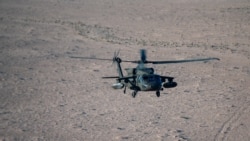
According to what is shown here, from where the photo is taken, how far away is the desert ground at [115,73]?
25.0 metres

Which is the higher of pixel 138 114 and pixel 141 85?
pixel 141 85

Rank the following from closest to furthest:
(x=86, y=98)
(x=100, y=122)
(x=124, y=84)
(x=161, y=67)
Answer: (x=124, y=84) < (x=100, y=122) < (x=86, y=98) < (x=161, y=67)

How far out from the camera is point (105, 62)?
1604 inches

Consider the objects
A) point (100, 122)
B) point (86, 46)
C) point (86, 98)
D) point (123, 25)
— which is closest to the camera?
point (100, 122)

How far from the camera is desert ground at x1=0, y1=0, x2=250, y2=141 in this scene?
25031 millimetres

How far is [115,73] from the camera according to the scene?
120ft

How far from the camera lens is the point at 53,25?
63.2 meters

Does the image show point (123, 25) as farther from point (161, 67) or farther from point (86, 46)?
point (161, 67)

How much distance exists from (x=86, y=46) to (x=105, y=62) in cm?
905

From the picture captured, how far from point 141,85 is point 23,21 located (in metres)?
51.3

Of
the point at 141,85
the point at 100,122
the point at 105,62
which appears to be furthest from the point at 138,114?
the point at 105,62

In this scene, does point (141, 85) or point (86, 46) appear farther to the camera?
point (86, 46)

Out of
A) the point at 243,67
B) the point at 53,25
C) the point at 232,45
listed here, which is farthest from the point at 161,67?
the point at 53,25

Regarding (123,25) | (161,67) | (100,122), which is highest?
(123,25)
